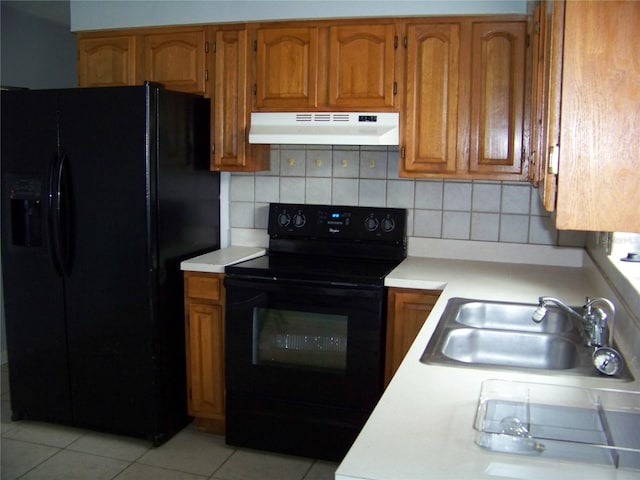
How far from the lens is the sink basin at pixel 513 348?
2111 mm

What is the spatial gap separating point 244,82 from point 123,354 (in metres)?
1.41

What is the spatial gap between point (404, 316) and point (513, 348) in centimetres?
81

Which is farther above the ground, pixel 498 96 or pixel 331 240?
pixel 498 96

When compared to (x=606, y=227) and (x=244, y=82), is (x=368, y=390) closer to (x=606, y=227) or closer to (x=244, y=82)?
(x=244, y=82)

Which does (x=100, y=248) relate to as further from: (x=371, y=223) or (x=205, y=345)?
(x=371, y=223)

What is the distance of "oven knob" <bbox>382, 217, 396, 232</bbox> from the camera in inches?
132

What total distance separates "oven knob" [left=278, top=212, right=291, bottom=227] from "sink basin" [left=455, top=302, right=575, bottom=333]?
1365 millimetres

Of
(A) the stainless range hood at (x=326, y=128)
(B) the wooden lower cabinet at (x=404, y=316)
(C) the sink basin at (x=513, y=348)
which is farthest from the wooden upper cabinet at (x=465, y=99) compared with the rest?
(C) the sink basin at (x=513, y=348)

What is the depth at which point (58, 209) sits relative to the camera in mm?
3088

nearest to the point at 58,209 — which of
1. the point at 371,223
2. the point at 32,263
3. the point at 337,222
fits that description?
the point at 32,263

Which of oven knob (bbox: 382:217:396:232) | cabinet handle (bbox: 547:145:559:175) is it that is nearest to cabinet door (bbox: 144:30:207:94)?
oven knob (bbox: 382:217:396:232)

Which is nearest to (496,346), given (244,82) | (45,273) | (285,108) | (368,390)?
(368,390)

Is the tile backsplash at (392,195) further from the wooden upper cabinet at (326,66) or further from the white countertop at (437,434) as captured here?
the white countertop at (437,434)

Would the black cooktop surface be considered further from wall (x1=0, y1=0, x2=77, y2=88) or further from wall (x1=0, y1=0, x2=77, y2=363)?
wall (x1=0, y1=0, x2=77, y2=88)
